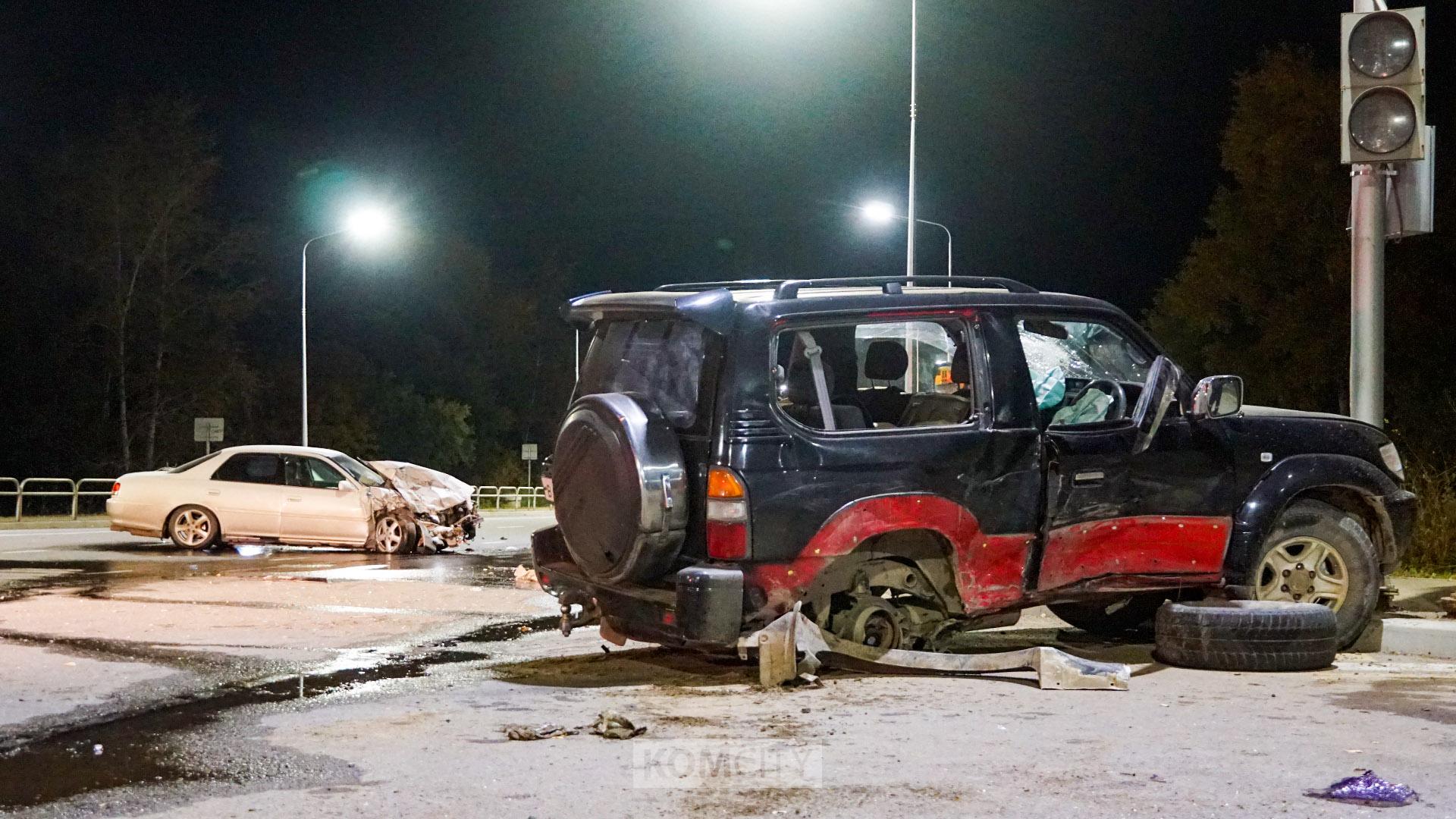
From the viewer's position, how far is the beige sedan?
63.5ft

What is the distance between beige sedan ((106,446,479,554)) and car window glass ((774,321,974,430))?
36.1 feet

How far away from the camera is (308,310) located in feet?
257

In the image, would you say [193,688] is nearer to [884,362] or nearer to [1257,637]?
[884,362]

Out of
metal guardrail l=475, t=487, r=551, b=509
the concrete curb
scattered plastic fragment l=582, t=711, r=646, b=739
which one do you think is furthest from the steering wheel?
metal guardrail l=475, t=487, r=551, b=509

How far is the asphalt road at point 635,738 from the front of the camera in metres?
5.86

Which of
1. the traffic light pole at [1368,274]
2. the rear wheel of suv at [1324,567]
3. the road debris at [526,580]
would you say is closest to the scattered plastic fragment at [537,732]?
the rear wheel of suv at [1324,567]

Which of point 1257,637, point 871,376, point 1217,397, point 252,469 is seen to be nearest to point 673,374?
point 871,376

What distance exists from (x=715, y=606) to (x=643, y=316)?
5.66 feet

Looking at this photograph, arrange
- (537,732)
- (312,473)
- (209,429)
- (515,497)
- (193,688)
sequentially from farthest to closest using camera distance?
(515,497), (209,429), (312,473), (193,688), (537,732)

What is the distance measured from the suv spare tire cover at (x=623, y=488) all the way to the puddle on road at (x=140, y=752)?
139 cm

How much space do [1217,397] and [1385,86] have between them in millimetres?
3353

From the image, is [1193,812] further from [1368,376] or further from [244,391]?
[244,391]

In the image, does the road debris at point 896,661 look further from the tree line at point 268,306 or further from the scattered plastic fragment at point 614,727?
the tree line at point 268,306

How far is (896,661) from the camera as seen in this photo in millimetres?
8398
